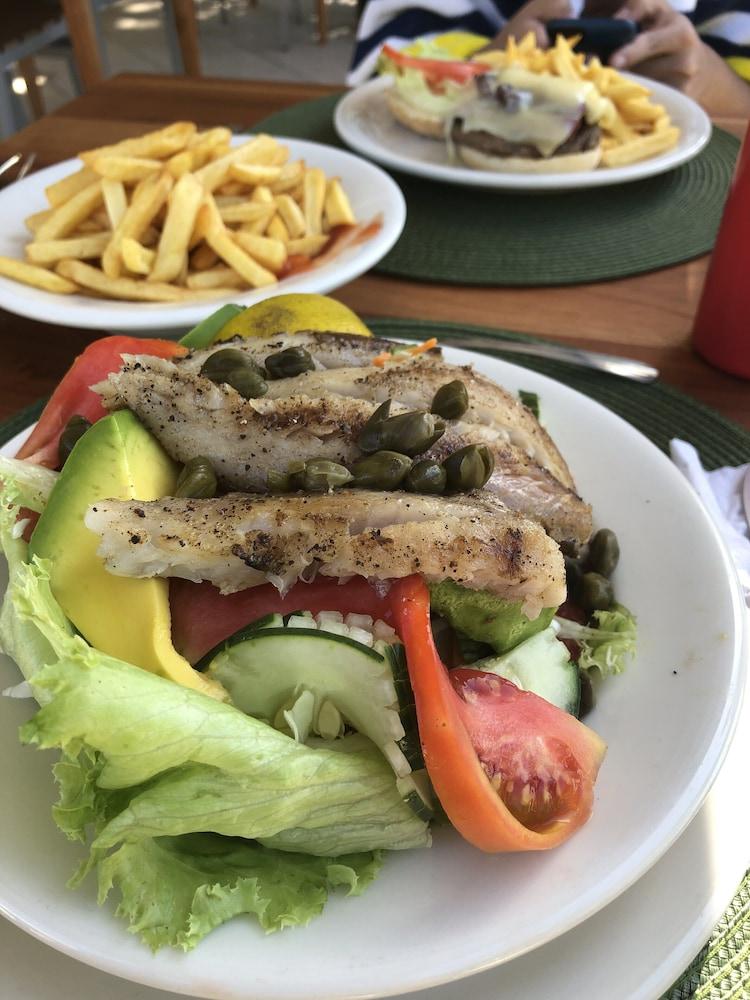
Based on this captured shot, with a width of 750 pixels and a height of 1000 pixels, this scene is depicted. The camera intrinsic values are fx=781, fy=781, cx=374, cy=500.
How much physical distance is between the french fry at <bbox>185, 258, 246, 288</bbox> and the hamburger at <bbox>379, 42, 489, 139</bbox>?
1705 mm

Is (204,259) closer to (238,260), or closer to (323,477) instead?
(238,260)

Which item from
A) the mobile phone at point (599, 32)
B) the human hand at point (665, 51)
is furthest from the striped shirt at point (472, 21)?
the mobile phone at point (599, 32)

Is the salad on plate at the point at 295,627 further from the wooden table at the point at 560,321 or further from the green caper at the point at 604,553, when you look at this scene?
the wooden table at the point at 560,321

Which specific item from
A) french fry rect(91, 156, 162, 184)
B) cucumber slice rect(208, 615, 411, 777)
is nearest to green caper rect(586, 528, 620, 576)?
cucumber slice rect(208, 615, 411, 777)

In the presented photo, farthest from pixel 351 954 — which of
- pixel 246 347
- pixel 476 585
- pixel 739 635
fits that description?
pixel 246 347

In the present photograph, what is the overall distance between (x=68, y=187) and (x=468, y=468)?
2159 mm

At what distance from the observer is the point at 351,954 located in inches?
40.2

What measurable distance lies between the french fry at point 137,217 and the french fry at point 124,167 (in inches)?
3.3

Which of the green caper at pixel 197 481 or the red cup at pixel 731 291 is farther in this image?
the red cup at pixel 731 291

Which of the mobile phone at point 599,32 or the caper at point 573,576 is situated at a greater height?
the mobile phone at point 599,32

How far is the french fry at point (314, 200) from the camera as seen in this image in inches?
114

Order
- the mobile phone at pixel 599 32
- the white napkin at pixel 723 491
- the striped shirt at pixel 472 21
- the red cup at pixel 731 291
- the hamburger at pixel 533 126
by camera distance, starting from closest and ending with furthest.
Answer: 1. the white napkin at pixel 723 491
2. the red cup at pixel 731 291
3. the hamburger at pixel 533 126
4. the mobile phone at pixel 599 32
5. the striped shirt at pixel 472 21

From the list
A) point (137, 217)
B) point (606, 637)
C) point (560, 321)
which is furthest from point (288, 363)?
point (560, 321)

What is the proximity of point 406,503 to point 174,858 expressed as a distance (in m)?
0.65
